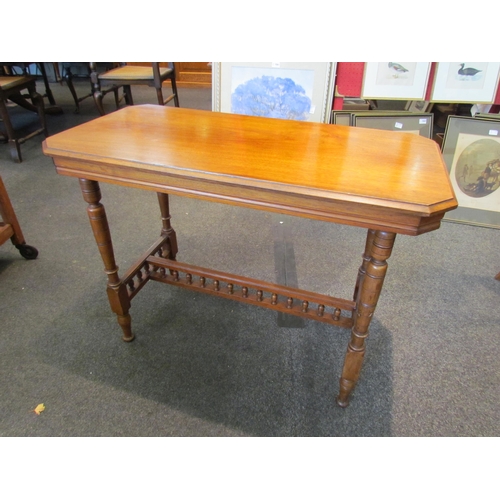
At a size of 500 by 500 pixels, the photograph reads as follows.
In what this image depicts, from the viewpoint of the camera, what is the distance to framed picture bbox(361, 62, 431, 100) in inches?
90.0

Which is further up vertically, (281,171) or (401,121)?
(281,171)

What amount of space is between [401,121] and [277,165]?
1.82m

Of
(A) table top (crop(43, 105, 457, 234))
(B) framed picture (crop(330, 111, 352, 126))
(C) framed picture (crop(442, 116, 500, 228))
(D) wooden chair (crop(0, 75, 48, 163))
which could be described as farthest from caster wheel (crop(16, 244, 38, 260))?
(C) framed picture (crop(442, 116, 500, 228))

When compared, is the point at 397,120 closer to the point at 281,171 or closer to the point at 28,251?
the point at 281,171

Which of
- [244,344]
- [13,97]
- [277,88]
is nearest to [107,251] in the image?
[244,344]

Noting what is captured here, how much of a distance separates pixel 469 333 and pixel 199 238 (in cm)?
147

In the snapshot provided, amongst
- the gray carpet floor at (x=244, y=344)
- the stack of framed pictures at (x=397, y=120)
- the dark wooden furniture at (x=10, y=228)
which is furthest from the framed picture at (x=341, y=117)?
the dark wooden furniture at (x=10, y=228)

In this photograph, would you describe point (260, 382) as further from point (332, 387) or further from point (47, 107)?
point (47, 107)

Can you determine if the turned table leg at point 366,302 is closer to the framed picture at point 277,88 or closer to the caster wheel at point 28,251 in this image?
the framed picture at point 277,88

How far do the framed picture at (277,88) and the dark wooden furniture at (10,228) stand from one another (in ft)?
4.88

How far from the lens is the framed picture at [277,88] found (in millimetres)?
2385

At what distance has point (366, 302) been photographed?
3.49ft

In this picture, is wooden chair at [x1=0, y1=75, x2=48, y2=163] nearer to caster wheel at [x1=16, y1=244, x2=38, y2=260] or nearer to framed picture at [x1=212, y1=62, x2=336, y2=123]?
caster wheel at [x1=16, y1=244, x2=38, y2=260]

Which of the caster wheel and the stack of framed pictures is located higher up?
the stack of framed pictures
